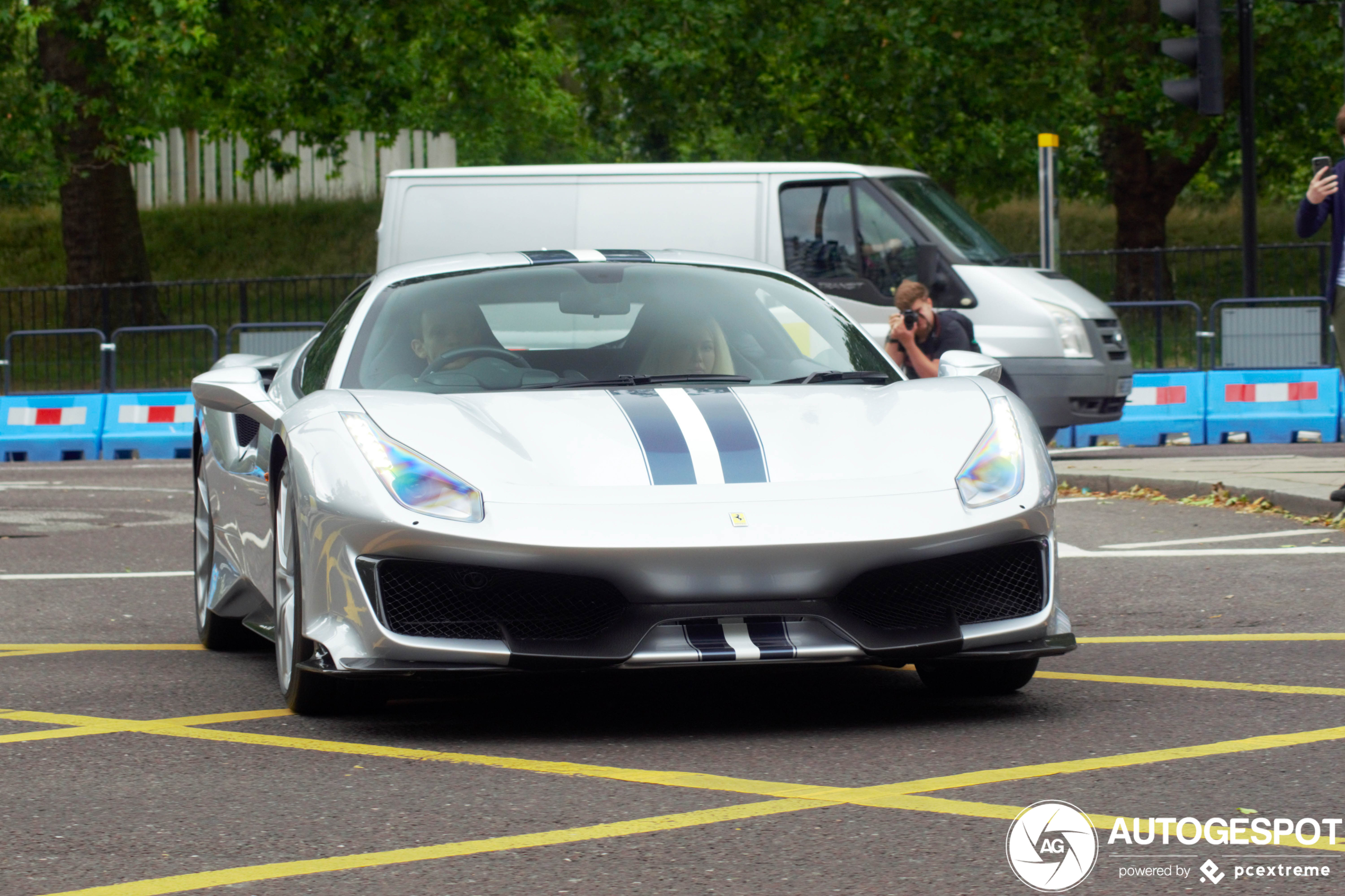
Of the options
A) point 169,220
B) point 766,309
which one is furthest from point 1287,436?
point 169,220

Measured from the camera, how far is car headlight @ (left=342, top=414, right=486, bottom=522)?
493 cm

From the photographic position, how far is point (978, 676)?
18.2 ft

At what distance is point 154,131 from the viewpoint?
80.1ft

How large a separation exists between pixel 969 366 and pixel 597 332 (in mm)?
1121

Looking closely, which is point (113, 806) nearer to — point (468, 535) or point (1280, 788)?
point (468, 535)

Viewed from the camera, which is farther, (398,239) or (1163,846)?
(398,239)

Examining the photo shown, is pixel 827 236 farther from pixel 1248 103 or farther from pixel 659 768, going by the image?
pixel 659 768

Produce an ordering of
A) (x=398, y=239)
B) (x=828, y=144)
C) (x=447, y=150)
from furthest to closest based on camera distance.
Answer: (x=447, y=150), (x=828, y=144), (x=398, y=239)

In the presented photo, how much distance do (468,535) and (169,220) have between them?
34.3 meters

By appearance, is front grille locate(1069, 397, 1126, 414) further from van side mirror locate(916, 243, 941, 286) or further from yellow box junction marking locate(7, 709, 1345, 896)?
yellow box junction marking locate(7, 709, 1345, 896)

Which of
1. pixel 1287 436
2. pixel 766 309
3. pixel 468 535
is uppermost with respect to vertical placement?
pixel 766 309

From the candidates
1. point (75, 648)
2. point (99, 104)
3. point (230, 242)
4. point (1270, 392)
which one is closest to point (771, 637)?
point (75, 648)

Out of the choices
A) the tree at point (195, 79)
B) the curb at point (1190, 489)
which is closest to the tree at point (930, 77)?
the tree at point (195, 79)

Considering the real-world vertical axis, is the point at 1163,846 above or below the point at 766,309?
below
